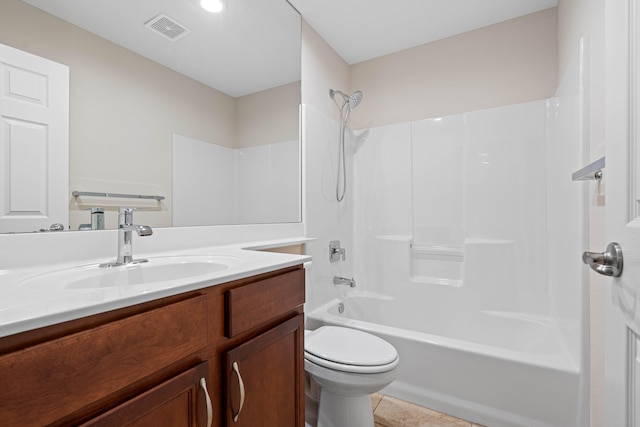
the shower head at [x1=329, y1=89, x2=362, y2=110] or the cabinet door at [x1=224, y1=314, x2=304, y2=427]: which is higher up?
the shower head at [x1=329, y1=89, x2=362, y2=110]

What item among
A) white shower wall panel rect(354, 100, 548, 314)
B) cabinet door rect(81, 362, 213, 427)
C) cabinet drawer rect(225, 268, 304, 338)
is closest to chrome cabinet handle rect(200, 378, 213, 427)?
cabinet door rect(81, 362, 213, 427)

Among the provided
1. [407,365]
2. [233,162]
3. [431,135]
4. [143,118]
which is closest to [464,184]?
[431,135]

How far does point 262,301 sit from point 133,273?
410 millimetres

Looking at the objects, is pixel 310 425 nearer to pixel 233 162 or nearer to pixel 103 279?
pixel 103 279

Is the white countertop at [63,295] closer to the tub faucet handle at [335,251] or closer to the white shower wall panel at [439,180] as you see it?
the tub faucet handle at [335,251]

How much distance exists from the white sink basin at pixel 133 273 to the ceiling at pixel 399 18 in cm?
170

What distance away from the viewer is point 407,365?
5.34 ft

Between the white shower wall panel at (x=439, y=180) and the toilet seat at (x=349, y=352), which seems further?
the white shower wall panel at (x=439, y=180)

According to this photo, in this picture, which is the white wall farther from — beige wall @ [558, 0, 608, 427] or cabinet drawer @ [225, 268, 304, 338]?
beige wall @ [558, 0, 608, 427]

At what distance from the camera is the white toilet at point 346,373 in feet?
4.08

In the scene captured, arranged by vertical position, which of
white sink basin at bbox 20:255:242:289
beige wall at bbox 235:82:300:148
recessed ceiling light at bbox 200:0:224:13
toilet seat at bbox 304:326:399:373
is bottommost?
toilet seat at bbox 304:326:399:373

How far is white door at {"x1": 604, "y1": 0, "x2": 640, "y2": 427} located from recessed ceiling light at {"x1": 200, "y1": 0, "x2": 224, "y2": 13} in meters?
1.49

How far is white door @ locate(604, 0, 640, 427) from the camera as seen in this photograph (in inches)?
21.2

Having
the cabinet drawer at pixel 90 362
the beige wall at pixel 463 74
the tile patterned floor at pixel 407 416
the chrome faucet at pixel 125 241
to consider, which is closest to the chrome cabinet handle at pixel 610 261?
the cabinet drawer at pixel 90 362
